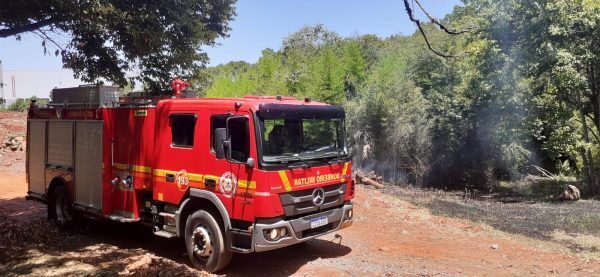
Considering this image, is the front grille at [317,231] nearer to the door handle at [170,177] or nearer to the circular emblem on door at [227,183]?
the circular emblem on door at [227,183]

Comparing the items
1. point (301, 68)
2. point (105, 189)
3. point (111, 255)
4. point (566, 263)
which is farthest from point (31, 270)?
point (301, 68)

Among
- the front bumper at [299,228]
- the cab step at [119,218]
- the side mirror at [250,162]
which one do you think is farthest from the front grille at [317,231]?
the cab step at [119,218]

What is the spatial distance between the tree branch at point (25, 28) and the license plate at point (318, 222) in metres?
5.99

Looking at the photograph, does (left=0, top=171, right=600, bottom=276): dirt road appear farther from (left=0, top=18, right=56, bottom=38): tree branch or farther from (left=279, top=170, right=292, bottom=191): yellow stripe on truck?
(left=0, top=18, right=56, bottom=38): tree branch

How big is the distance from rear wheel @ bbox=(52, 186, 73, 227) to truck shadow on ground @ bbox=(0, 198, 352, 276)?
183 millimetres

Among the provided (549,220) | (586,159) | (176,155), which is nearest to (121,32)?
(176,155)

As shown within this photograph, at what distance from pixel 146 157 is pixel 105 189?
1250mm

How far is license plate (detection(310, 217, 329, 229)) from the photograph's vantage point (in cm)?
662

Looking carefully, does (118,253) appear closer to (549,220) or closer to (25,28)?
(25,28)

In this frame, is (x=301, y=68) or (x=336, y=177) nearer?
(x=336, y=177)

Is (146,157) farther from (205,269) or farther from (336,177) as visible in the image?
(336,177)

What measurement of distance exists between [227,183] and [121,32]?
4569 mm

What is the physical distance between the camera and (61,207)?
380 inches

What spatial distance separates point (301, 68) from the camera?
34.8 meters
